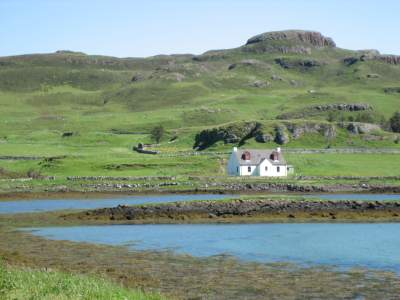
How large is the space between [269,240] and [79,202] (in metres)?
37.1

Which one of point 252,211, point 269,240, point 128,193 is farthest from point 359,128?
point 269,240

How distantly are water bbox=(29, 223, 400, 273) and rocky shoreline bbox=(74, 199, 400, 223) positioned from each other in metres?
3.58

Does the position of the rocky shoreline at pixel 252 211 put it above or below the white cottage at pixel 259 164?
below

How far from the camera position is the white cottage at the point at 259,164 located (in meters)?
106

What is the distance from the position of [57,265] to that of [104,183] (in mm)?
57639

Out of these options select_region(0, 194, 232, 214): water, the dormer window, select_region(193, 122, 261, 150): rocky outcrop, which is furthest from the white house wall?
select_region(193, 122, 261, 150): rocky outcrop

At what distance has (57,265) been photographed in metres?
39.2

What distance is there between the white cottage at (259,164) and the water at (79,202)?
2109cm

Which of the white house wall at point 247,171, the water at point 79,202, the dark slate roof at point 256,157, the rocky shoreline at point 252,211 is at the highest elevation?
the dark slate roof at point 256,157

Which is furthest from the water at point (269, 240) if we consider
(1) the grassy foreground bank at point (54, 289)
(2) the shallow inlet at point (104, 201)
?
(2) the shallow inlet at point (104, 201)

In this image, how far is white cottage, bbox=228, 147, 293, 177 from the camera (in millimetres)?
105938

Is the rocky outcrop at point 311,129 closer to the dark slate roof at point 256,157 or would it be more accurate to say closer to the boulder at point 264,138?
the boulder at point 264,138

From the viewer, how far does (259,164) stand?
106 m

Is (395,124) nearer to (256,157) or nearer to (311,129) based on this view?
(311,129)
